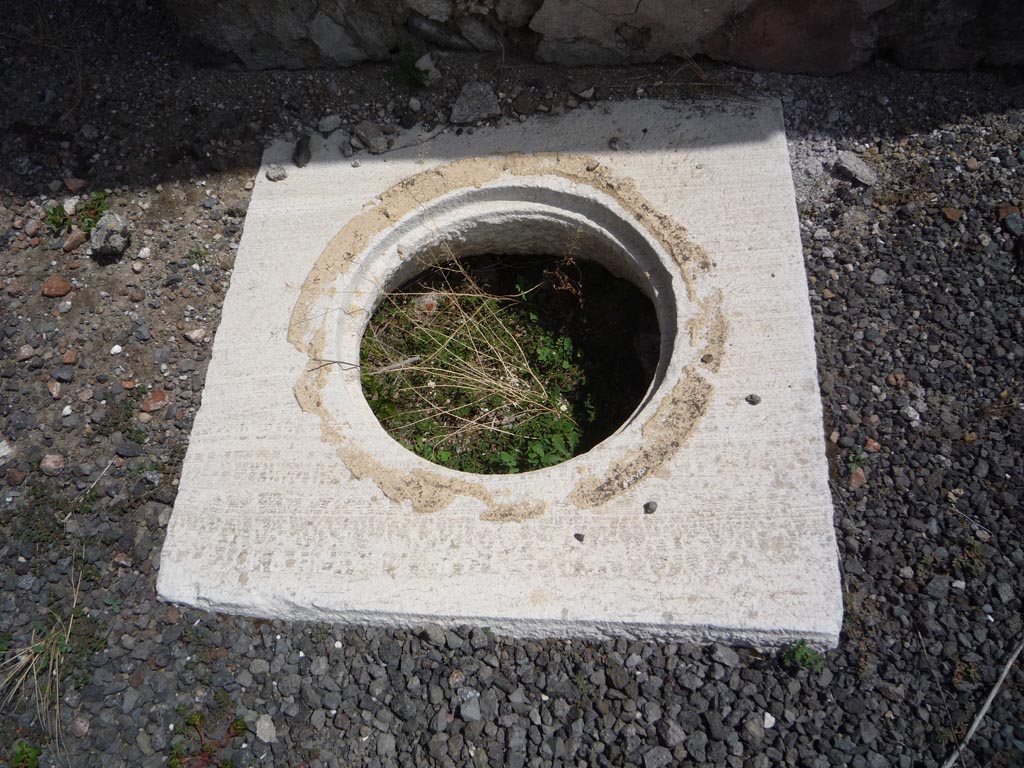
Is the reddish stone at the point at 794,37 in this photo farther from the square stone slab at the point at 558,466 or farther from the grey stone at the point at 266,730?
the grey stone at the point at 266,730

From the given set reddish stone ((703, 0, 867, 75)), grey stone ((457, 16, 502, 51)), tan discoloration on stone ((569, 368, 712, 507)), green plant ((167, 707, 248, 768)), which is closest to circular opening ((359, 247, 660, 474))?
tan discoloration on stone ((569, 368, 712, 507))

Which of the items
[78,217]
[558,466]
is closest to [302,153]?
[78,217]

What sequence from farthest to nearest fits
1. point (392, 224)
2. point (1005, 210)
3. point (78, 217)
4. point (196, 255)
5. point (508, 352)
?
point (508, 352) < point (78, 217) < point (196, 255) < point (392, 224) < point (1005, 210)

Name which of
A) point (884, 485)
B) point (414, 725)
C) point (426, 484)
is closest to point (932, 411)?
point (884, 485)

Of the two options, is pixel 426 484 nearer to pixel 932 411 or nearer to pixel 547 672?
pixel 547 672

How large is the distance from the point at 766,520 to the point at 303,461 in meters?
1.95

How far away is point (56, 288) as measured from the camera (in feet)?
12.5

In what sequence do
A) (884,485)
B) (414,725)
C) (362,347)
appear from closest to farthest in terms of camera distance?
(414,725) → (884,485) → (362,347)

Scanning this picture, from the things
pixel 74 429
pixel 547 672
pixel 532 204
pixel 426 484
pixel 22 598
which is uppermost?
pixel 532 204

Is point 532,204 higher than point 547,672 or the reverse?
higher

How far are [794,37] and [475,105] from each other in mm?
1701

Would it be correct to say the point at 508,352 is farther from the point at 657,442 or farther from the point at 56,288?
the point at 56,288

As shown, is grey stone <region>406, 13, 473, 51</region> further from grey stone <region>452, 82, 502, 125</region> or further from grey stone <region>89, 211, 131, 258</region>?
grey stone <region>89, 211, 131, 258</region>

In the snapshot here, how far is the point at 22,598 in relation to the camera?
311 centimetres
